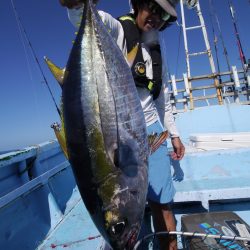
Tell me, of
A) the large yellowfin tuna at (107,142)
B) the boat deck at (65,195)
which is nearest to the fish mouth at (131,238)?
the large yellowfin tuna at (107,142)

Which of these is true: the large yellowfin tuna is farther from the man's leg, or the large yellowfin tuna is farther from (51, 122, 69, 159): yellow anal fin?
the man's leg

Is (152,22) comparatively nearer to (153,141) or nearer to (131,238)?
(153,141)

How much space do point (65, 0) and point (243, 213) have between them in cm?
273

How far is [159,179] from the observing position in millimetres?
2115

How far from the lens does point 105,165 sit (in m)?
1.20

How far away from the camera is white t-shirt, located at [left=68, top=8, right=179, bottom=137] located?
1.74m

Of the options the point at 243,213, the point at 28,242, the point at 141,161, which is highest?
the point at 141,161

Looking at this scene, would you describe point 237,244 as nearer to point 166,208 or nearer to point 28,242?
point 166,208

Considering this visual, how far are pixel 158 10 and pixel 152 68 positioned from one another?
1.34ft

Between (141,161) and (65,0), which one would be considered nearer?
(141,161)

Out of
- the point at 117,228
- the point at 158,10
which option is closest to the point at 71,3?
the point at 158,10

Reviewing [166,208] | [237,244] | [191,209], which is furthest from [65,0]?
[191,209]

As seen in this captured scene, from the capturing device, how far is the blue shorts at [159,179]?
209 cm

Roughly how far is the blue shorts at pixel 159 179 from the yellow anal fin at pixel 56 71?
39.2 inches
